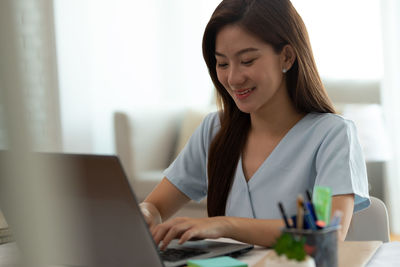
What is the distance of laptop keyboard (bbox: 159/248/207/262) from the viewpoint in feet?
2.91

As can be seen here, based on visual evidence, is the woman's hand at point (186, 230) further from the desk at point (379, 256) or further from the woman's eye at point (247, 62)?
the woman's eye at point (247, 62)

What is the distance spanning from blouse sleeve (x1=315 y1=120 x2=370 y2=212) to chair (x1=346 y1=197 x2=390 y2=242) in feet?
0.05

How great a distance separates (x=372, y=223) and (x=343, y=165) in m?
0.13

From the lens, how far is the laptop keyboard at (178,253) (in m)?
0.89

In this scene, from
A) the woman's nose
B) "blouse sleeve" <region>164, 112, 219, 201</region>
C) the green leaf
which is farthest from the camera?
"blouse sleeve" <region>164, 112, 219, 201</region>

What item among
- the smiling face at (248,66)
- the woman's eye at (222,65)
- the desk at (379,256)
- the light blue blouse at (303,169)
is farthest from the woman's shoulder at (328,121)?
the desk at (379,256)

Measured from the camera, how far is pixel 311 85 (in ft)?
4.15

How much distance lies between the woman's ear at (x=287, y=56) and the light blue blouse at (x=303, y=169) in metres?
0.12

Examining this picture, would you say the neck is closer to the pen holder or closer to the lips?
the lips

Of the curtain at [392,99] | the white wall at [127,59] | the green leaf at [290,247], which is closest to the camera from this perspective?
the green leaf at [290,247]

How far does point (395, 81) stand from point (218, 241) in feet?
7.96

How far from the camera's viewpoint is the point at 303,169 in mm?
1230

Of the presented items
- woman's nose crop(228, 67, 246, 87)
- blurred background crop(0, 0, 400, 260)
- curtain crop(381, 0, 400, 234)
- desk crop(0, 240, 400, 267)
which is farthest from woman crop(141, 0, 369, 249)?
curtain crop(381, 0, 400, 234)

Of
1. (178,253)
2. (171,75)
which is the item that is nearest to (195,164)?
(178,253)
